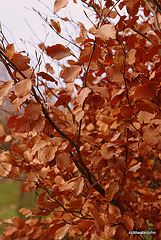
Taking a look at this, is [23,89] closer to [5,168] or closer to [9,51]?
[9,51]

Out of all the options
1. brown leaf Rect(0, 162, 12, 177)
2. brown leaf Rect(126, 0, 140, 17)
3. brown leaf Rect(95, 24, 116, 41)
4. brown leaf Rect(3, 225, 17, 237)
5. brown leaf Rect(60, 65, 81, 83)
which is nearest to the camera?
brown leaf Rect(95, 24, 116, 41)

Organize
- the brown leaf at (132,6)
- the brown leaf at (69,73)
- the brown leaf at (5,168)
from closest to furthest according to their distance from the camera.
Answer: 1. the brown leaf at (69,73)
2. the brown leaf at (132,6)
3. the brown leaf at (5,168)

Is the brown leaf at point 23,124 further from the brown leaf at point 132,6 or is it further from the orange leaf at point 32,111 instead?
the brown leaf at point 132,6

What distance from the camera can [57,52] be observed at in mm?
796

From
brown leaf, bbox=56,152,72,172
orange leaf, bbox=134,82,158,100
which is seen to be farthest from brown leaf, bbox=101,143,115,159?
orange leaf, bbox=134,82,158,100

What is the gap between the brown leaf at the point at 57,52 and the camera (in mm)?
788

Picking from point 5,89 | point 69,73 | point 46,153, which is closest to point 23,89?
point 5,89

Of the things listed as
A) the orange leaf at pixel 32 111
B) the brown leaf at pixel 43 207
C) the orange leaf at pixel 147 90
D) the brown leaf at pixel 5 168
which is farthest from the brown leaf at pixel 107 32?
the brown leaf at pixel 5 168

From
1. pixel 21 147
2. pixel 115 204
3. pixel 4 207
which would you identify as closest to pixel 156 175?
pixel 115 204

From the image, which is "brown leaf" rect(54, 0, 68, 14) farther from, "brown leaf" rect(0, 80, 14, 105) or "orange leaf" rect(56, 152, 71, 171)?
"orange leaf" rect(56, 152, 71, 171)

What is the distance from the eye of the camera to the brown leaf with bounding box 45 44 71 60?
79 centimetres

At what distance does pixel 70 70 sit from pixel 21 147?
86 centimetres

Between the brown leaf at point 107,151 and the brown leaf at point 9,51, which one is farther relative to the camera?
the brown leaf at point 107,151

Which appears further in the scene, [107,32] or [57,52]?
[57,52]
